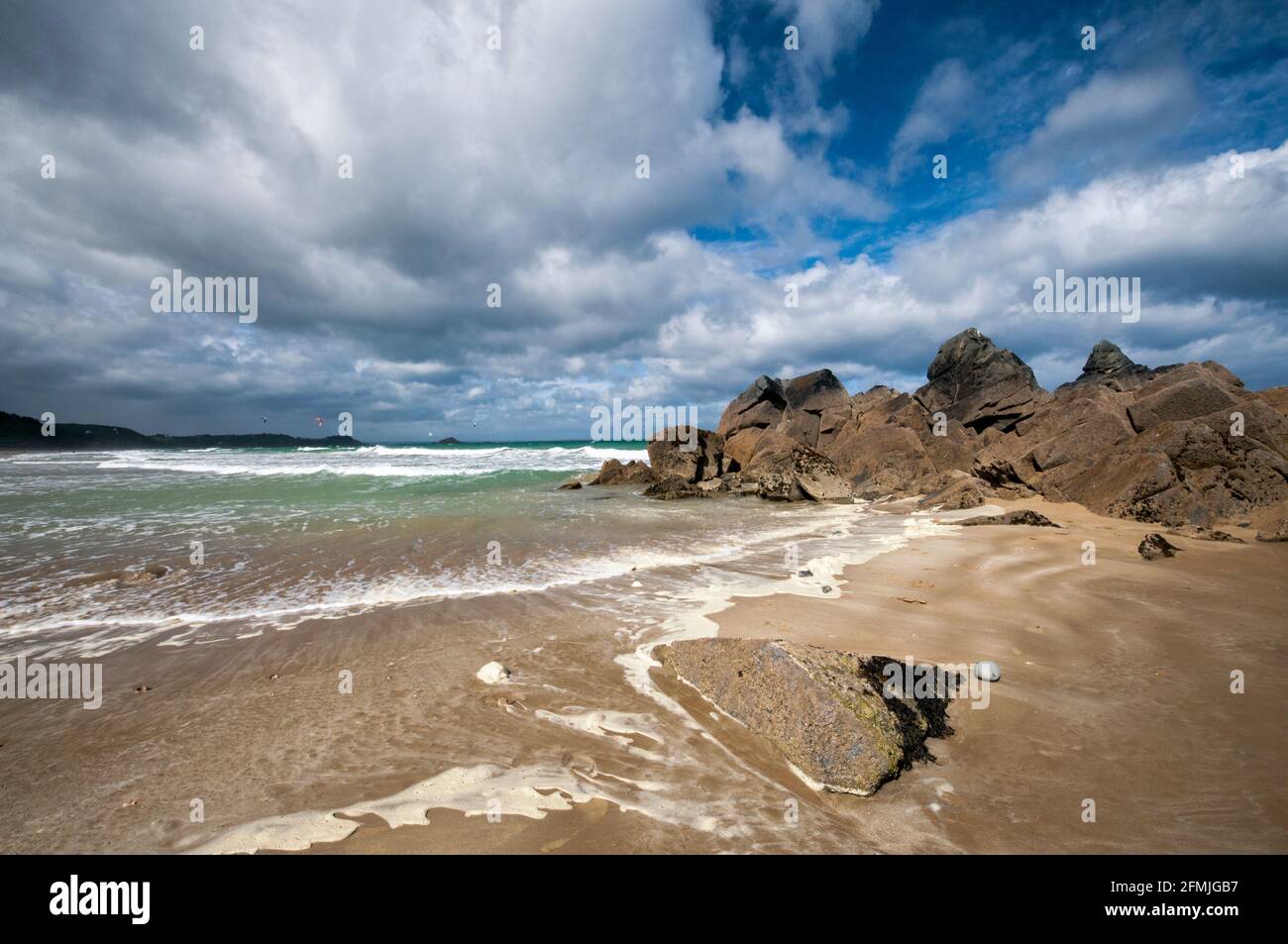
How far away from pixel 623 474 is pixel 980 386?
18240mm

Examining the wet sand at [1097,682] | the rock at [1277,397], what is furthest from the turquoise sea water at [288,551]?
the rock at [1277,397]

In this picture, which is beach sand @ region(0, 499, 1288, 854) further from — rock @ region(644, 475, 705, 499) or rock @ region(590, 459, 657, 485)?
rock @ region(590, 459, 657, 485)

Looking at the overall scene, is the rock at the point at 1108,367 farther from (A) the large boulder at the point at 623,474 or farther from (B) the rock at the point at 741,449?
(A) the large boulder at the point at 623,474

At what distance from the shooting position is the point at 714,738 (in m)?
3.50

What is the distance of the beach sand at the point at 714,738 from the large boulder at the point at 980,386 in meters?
19.4

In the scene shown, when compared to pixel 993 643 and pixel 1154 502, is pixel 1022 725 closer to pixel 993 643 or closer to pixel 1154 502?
pixel 993 643

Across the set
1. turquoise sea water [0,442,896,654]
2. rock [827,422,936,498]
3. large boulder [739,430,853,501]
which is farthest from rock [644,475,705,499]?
rock [827,422,936,498]

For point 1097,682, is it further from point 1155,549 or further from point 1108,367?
point 1108,367

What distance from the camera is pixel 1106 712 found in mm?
3717

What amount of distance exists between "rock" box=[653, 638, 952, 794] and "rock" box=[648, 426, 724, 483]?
17570 mm

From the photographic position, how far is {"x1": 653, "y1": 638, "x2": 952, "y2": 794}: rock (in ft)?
9.85
